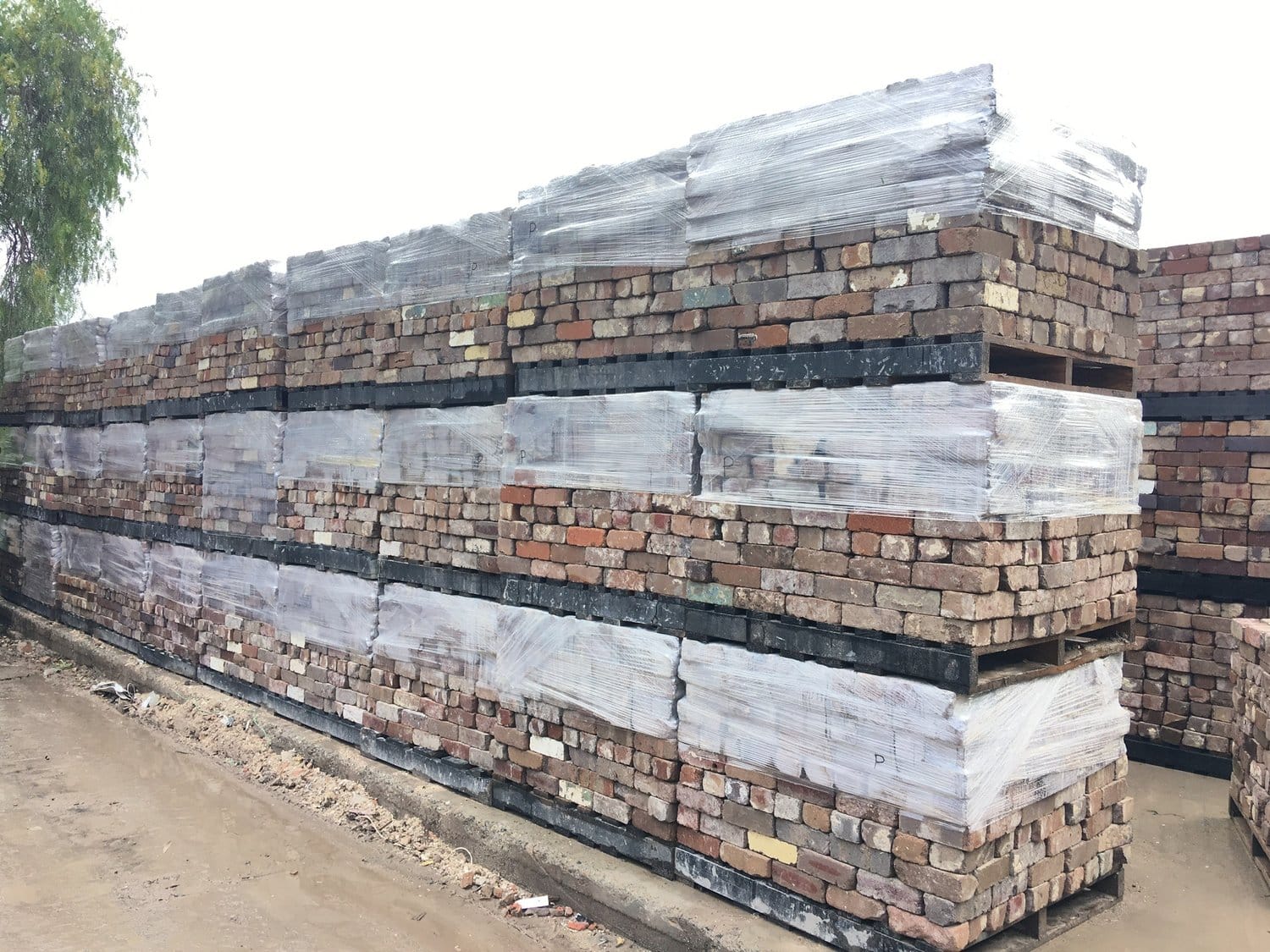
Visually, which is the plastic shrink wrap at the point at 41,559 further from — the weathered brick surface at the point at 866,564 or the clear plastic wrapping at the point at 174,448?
the weathered brick surface at the point at 866,564

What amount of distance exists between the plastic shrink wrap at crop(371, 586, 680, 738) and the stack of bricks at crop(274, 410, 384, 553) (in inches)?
23.0

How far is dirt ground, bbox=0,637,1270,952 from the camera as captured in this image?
4.05m

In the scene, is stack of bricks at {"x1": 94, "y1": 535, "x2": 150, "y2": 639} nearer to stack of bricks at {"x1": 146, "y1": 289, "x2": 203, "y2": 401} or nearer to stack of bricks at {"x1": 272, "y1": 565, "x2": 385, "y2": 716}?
stack of bricks at {"x1": 146, "y1": 289, "x2": 203, "y2": 401}

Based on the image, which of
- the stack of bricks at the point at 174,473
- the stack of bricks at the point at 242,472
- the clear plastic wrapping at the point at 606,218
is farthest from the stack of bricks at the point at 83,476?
the clear plastic wrapping at the point at 606,218

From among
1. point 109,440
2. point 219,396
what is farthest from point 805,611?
point 109,440

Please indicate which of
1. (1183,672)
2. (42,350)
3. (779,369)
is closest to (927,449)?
(779,369)

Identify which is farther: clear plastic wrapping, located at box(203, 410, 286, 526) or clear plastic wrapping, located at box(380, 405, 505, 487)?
clear plastic wrapping, located at box(203, 410, 286, 526)

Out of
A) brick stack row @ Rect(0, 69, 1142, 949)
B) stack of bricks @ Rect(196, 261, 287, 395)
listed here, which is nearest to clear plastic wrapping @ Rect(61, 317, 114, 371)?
stack of bricks @ Rect(196, 261, 287, 395)

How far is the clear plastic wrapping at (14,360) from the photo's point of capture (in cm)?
1096

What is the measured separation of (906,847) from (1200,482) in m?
3.96

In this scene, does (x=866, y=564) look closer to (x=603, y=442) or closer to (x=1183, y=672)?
(x=603, y=442)

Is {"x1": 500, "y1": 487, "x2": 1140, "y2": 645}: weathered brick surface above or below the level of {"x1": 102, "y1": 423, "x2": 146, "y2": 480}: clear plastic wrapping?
below

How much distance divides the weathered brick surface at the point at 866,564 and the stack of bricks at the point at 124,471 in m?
5.70

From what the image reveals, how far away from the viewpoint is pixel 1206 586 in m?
5.94
